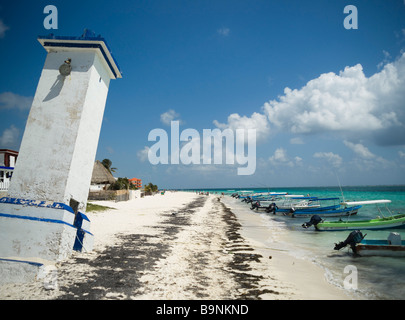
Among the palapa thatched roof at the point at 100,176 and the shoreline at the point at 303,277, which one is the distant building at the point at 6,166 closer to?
the palapa thatched roof at the point at 100,176

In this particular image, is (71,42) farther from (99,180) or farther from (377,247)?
(99,180)

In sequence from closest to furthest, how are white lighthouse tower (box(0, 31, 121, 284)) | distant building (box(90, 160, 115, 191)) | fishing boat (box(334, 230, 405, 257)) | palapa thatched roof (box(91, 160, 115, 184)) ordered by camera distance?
white lighthouse tower (box(0, 31, 121, 284))
fishing boat (box(334, 230, 405, 257))
distant building (box(90, 160, 115, 191))
palapa thatched roof (box(91, 160, 115, 184))

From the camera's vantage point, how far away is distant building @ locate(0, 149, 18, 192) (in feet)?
69.5

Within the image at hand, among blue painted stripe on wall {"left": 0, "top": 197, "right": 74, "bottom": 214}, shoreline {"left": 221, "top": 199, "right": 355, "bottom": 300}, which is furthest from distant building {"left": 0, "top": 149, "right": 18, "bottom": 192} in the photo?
shoreline {"left": 221, "top": 199, "right": 355, "bottom": 300}

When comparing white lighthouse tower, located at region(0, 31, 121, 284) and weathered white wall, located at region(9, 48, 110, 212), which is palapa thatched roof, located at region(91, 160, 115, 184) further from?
weathered white wall, located at region(9, 48, 110, 212)

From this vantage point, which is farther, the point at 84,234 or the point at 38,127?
the point at 84,234

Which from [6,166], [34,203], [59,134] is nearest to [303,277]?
[34,203]

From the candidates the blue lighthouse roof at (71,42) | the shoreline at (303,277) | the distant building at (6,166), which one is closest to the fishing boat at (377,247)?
the shoreline at (303,277)

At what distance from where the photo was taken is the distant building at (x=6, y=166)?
21197 millimetres

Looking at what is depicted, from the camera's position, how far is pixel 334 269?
7.93 meters
